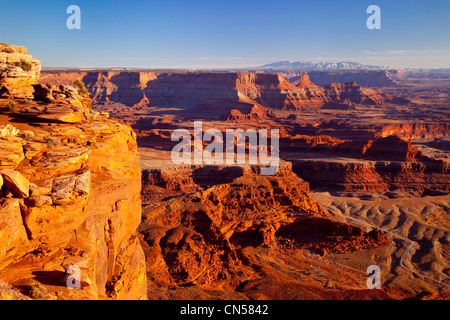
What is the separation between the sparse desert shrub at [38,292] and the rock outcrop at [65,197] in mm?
127

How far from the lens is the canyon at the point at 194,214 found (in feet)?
27.9

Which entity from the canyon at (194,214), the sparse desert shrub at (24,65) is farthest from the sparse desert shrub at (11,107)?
the sparse desert shrub at (24,65)

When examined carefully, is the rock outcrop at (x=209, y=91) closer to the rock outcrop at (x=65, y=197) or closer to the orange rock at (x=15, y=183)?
the rock outcrop at (x=65, y=197)

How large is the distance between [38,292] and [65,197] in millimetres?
2597

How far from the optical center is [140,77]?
6255 inches

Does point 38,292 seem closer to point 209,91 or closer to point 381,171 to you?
point 381,171

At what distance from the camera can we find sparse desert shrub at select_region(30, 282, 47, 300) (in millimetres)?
6617

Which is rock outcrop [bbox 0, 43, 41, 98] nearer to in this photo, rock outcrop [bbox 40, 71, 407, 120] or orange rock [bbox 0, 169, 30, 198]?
orange rock [bbox 0, 169, 30, 198]

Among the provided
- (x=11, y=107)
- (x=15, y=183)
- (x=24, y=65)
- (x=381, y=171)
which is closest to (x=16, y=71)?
(x=24, y=65)

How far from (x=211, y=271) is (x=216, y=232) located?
422 cm

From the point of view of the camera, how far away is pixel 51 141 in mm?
10383

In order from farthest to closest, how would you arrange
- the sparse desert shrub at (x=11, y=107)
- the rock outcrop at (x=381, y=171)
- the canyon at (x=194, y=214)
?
the rock outcrop at (x=381, y=171) < the sparse desert shrub at (x=11, y=107) < the canyon at (x=194, y=214)

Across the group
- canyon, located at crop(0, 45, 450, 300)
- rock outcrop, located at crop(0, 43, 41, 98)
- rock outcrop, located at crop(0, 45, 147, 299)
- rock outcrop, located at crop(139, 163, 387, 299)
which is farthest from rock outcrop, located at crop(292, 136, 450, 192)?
rock outcrop, located at crop(0, 43, 41, 98)
